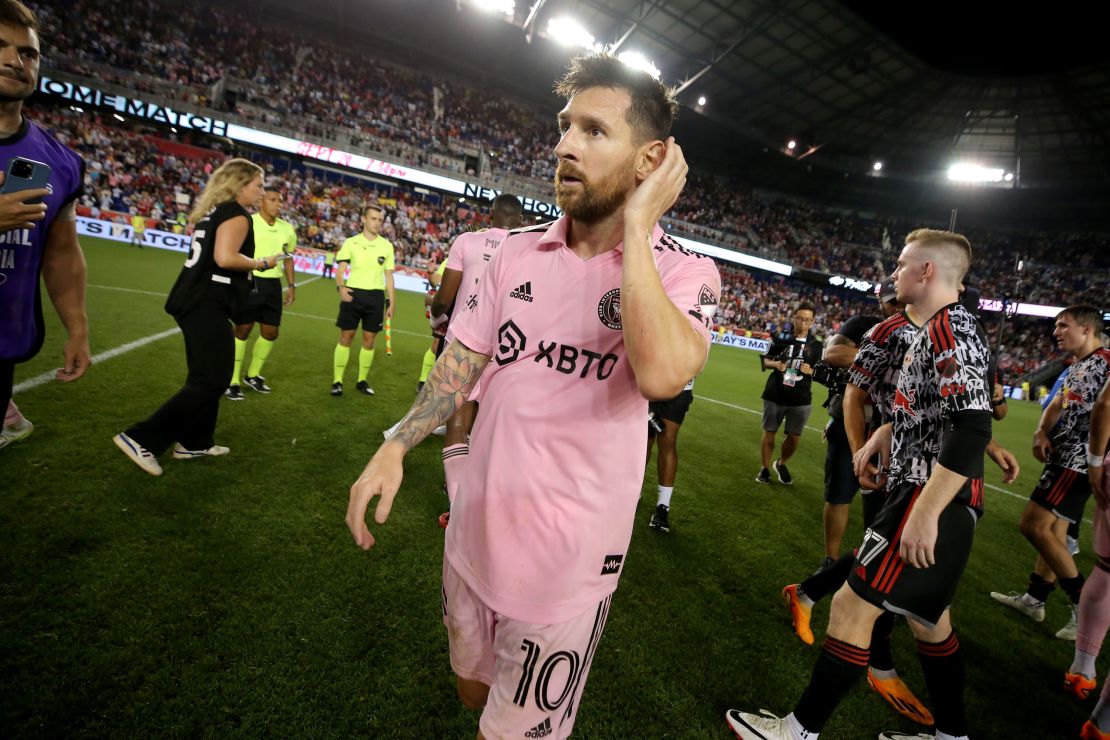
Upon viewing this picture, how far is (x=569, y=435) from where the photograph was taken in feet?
4.72

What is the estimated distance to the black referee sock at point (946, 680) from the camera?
249cm

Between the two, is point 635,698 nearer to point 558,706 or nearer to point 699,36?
point 558,706

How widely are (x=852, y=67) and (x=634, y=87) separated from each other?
110 feet

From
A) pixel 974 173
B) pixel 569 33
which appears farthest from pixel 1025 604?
pixel 974 173

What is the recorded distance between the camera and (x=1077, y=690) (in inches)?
129

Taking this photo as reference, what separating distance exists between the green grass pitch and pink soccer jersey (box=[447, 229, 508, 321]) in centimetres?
190

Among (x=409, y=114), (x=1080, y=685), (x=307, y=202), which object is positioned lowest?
(x=1080, y=685)

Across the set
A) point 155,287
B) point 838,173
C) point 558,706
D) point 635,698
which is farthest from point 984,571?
point 838,173

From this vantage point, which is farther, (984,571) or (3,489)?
(984,571)

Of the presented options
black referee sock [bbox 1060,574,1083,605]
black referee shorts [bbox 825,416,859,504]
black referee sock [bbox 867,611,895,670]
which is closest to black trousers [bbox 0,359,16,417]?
black referee sock [bbox 867,611,895,670]

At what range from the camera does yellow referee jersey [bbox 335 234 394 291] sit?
7.14m

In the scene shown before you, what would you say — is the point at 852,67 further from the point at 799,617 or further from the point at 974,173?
the point at 799,617

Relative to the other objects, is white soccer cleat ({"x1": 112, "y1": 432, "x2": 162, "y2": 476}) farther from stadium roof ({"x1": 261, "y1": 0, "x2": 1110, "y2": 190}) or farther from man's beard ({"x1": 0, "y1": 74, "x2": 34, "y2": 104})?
Answer: stadium roof ({"x1": 261, "y1": 0, "x2": 1110, "y2": 190})

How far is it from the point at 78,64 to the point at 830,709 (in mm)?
38002
